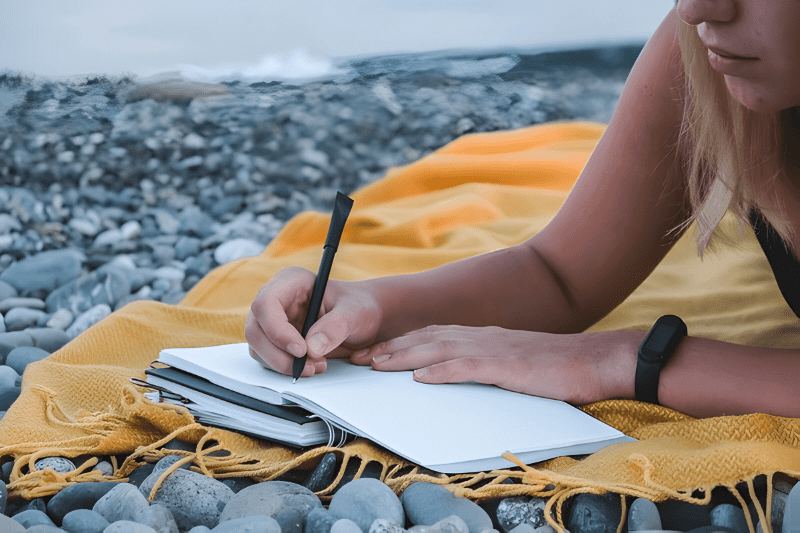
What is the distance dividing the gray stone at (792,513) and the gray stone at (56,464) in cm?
73

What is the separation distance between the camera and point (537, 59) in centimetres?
392

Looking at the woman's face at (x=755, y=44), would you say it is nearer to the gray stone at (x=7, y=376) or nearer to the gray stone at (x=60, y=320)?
the gray stone at (x=7, y=376)

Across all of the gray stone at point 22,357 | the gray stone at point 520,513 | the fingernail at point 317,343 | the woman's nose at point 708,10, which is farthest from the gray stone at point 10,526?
the woman's nose at point 708,10

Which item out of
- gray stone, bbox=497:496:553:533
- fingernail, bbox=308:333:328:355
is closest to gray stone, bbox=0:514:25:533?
fingernail, bbox=308:333:328:355

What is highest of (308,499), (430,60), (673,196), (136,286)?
(430,60)

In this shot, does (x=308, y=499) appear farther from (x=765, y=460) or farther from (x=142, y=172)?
(x=142, y=172)

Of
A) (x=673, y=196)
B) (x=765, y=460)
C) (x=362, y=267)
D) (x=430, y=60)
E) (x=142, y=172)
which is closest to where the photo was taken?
(x=765, y=460)

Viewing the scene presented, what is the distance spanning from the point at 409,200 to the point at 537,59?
2005 millimetres

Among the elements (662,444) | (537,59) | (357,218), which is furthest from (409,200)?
(537,59)

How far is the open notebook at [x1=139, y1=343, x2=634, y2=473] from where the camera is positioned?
72cm

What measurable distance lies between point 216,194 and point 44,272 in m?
1.20

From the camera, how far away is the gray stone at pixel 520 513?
0.67 meters

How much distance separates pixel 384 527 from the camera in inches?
24.2

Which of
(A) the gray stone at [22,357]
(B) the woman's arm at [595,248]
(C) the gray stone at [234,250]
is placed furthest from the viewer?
(C) the gray stone at [234,250]
